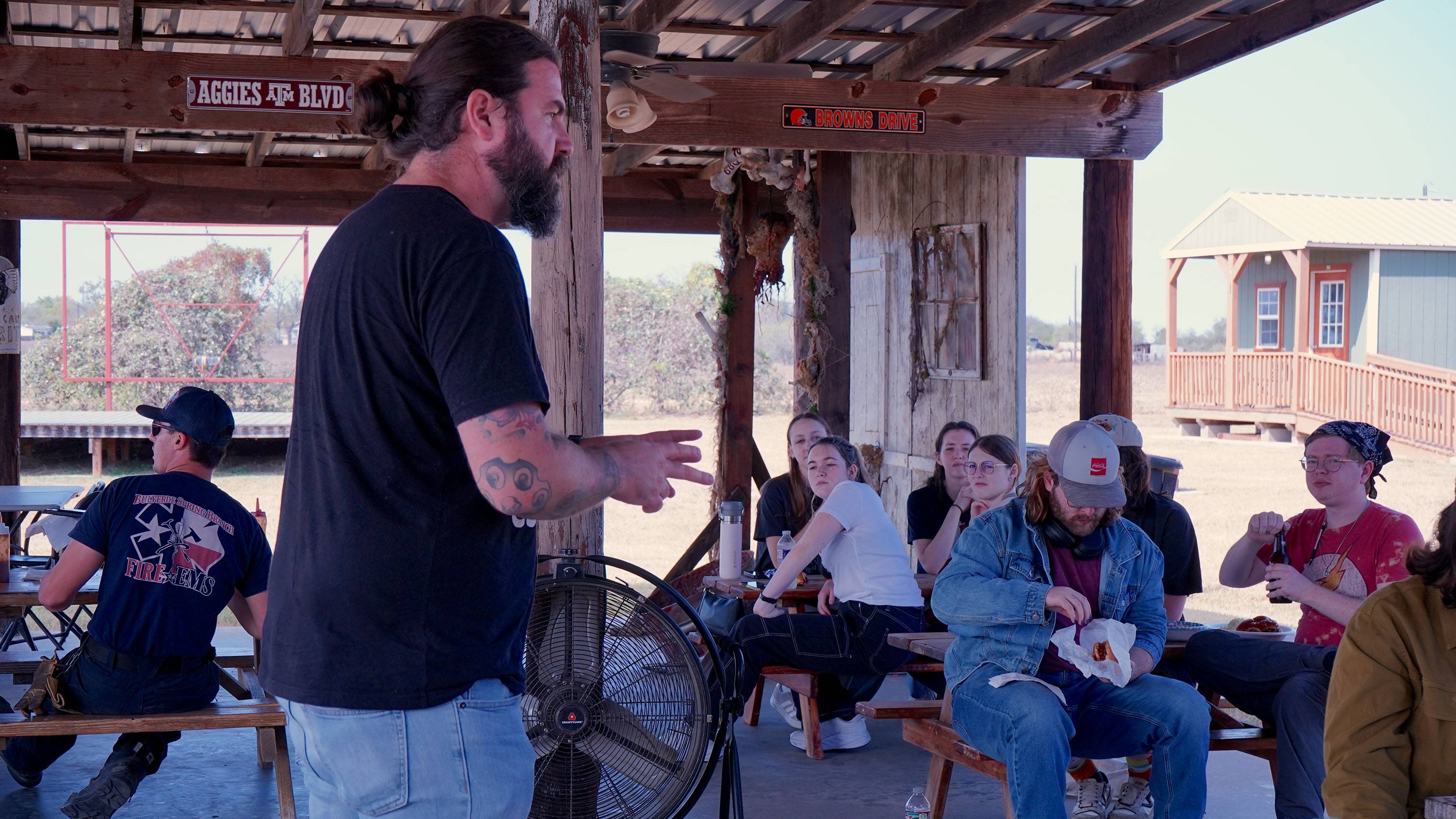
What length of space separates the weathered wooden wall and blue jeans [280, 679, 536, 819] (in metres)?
6.21

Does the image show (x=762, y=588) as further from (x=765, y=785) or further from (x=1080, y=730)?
(x=1080, y=730)

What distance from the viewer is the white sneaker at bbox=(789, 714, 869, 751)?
5.46m

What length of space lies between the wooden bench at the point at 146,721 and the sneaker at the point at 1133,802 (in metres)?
2.85

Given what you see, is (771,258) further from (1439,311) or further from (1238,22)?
(1439,311)

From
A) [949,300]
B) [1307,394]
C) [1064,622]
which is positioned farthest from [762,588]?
[1307,394]

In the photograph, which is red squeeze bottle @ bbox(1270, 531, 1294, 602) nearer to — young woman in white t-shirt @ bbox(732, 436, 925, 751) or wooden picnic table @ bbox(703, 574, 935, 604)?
young woman in white t-shirt @ bbox(732, 436, 925, 751)

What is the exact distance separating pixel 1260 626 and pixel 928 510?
1.91 m

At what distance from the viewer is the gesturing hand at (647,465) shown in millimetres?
1827

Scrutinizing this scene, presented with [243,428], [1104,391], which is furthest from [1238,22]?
[243,428]

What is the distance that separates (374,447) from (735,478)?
7.95 meters

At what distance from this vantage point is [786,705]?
5.87m

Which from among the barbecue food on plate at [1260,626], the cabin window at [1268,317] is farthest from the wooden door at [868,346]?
the cabin window at [1268,317]

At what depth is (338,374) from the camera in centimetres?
171

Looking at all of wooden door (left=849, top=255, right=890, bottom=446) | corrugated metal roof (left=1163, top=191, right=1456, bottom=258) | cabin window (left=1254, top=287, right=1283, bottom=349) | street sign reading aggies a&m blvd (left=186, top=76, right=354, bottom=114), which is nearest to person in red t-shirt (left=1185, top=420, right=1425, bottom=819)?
street sign reading aggies a&m blvd (left=186, top=76, right=354, bottom=114)
